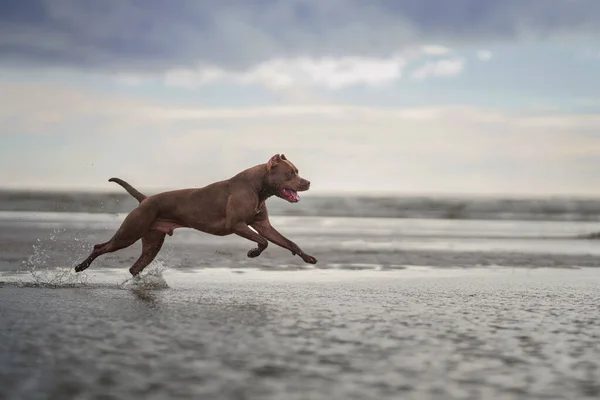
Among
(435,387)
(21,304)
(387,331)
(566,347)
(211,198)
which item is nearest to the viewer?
(435,387)

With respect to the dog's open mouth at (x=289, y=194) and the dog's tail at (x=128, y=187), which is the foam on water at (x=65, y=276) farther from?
the dog's open mouth at (x=289, y=194)

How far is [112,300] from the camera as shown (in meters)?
7.35

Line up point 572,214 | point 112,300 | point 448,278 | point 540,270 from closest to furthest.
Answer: point 112,300
point 448,278
point 540,270
point 572,214

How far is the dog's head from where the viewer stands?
9.12 metres

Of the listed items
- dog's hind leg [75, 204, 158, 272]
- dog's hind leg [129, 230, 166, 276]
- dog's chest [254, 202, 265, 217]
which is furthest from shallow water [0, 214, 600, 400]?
dog's chest [254, 202, 265, 217]

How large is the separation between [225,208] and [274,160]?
2.34 ft

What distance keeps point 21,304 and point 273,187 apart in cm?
310

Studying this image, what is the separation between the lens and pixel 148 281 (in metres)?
9.09

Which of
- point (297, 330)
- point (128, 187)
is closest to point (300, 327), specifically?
point (297, 330)

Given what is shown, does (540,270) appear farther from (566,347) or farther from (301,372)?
(301,372)

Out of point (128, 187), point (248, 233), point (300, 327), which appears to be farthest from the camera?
point (128, 187)

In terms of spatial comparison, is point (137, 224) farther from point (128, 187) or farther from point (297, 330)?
point (297, 330)

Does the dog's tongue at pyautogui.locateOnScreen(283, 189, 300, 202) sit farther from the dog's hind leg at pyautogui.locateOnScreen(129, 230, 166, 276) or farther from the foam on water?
the foam on water

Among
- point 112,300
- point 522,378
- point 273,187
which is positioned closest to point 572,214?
point 273,187
